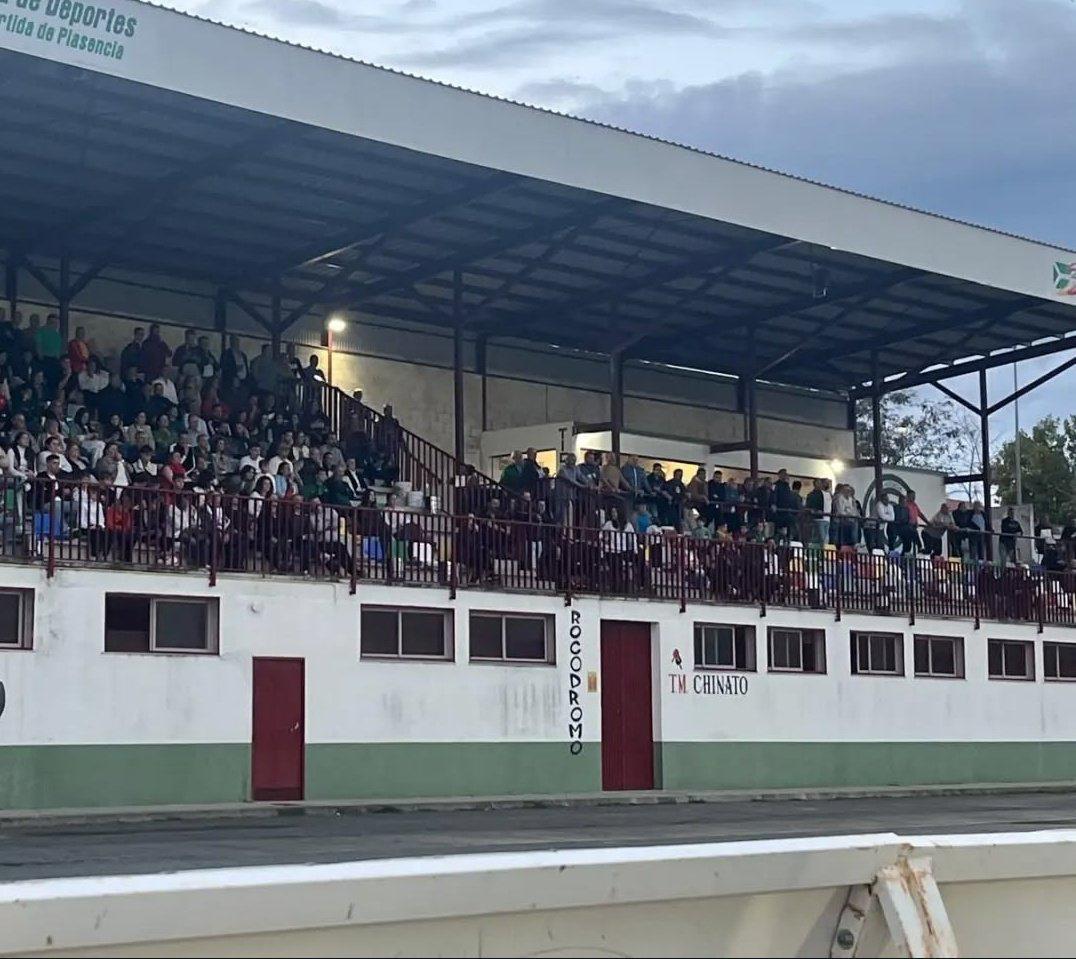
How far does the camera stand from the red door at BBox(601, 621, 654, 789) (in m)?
29.7

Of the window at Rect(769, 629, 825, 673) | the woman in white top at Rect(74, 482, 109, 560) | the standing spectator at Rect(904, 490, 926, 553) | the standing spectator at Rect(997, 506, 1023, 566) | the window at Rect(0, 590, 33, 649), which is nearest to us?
the window at Rect(0, 590, 33, 649)

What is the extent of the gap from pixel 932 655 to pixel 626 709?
8089 mm

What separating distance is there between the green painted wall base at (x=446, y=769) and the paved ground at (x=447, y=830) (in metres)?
1.43

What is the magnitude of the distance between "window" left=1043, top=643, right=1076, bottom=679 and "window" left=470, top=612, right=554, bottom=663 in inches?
527

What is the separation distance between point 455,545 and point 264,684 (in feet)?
13.2

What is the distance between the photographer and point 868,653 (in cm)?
3425

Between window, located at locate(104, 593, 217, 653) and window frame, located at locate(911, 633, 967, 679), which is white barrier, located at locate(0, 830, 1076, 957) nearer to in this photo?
window, located at locate(104, 593, 217, 653)

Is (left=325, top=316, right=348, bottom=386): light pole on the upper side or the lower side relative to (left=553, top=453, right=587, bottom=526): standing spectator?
upper

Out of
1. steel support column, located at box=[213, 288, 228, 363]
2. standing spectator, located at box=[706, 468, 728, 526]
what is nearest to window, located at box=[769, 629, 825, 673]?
standing spectator, located at box=[706, 468, 728, 526]

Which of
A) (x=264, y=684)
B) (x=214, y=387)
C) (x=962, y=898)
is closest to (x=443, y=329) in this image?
(x=214, y=387)

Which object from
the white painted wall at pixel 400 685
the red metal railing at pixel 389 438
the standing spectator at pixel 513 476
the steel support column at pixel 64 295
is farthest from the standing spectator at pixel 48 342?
the standing spectator at pixel 513 476

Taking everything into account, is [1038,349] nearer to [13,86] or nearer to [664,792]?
[664,792]

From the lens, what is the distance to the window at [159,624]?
2428 cm

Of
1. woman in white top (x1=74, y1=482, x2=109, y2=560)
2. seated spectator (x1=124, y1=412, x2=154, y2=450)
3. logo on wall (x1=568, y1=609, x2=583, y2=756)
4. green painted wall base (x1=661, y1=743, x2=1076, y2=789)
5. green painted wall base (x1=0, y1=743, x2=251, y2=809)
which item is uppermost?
seated spectator (x1=124, y1=412, x2=154, y2=450)
